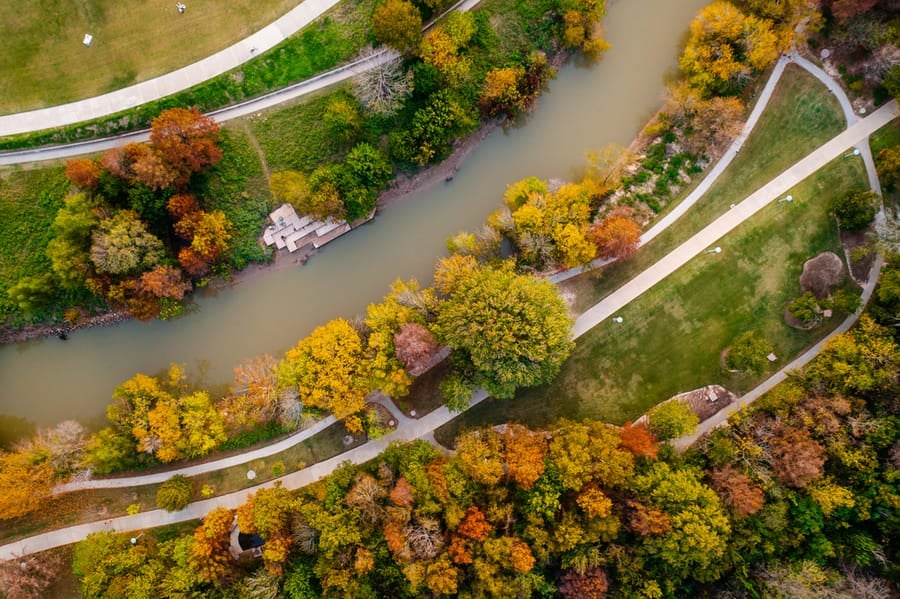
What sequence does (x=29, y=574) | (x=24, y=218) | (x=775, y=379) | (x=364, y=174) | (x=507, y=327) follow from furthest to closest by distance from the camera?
1. (x=24, y=218)
2. (x=29, y=574)
3. (x=775, y=379)
4. (x=364, y=174)
5. (x=507, y=327)

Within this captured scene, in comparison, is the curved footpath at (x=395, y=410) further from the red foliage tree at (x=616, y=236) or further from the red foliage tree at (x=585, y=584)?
the red foliage tree at (x=585, y=584)

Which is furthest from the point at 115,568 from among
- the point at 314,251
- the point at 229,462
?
the point at 314,251

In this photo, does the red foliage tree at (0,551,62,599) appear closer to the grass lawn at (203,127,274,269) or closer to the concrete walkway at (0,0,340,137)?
the grass lawn at (203,127,274,269)

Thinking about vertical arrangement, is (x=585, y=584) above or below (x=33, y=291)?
below

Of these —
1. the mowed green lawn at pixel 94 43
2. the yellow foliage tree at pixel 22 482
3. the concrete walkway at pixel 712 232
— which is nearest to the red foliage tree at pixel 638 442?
the concrete walkway at pixel 712 232

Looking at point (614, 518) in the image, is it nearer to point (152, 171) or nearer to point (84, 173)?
point (152, 171)

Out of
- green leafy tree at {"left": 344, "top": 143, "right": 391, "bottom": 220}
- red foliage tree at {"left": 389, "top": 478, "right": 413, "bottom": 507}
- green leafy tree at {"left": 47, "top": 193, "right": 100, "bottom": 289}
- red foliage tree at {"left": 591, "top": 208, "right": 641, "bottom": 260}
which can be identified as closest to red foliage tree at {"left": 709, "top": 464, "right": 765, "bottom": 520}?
red foliage tree at {"left": 591, "top": 208, "right": 641, "bottom": 260}
